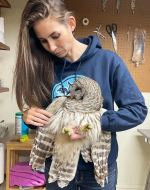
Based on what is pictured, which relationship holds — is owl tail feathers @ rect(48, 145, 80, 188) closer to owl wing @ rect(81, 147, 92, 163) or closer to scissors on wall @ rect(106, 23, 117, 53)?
owl wing @ rect(81, 147, 92, 163)

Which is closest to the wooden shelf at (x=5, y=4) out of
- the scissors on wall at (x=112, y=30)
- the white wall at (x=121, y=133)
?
the white wall at (x=121, y=133)

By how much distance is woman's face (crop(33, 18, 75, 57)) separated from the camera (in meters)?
0.93

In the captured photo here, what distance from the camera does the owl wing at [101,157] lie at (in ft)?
2.91

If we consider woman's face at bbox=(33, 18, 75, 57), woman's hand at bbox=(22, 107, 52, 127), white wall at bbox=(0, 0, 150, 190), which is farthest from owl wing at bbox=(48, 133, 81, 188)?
white wall at bbox=(0, 0, 150, 190)

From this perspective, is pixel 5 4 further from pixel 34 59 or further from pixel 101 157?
pixel 101 157

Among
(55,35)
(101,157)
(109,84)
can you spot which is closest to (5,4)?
(55,35)

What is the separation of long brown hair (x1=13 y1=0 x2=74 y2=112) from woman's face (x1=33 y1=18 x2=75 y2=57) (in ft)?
0.09

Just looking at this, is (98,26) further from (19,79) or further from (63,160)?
(63,160)

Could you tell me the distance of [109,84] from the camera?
1.00 m

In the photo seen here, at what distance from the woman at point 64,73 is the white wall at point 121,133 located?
1.33 metres

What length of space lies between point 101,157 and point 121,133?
154cm

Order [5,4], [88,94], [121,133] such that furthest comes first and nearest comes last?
[121,133] → [5,4] → [88,94]

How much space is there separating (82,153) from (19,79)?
1.72 feet

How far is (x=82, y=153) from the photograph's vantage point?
3.04 feet
